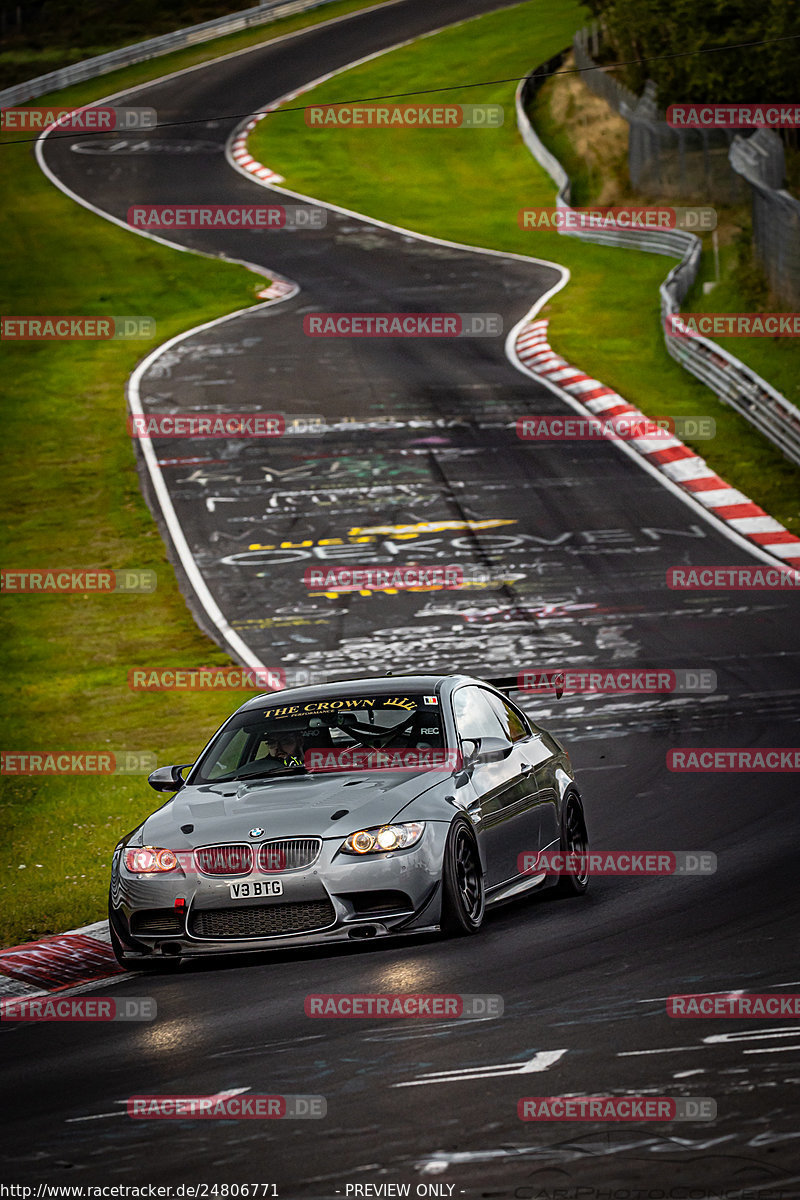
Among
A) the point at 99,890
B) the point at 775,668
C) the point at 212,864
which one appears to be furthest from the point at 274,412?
the point at 212,864

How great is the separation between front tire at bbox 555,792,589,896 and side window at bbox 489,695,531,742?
1.57ft

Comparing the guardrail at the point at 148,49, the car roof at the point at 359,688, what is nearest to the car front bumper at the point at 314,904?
the car roof at the point at 359,688

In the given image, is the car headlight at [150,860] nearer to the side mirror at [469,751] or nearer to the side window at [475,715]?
the side mirror at [469,751]

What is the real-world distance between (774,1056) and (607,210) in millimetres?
38479

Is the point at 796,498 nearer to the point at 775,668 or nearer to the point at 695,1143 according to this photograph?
the point at 775,668

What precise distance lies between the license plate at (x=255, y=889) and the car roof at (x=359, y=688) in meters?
1.77

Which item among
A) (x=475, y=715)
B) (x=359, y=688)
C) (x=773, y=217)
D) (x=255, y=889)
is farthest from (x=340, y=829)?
(x=773, y=217)

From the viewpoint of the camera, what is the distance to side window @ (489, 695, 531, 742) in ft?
35.4

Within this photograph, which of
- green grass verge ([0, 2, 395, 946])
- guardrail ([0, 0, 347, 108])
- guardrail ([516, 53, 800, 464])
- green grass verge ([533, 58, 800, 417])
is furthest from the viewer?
guardrail ([0, 0, 347, 108])

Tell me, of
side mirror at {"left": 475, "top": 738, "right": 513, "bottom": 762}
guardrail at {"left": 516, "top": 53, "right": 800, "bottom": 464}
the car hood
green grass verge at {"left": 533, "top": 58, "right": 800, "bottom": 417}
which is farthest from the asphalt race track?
green grass verge at {"left": 533, "top": 58, "right": 800, "bottom": 417}

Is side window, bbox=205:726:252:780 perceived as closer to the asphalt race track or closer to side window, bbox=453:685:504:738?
side window, bbox=453:685:504:738

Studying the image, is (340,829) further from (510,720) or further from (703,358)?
(703,358)

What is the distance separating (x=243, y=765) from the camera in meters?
10.1

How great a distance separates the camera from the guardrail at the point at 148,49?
63.3 m
